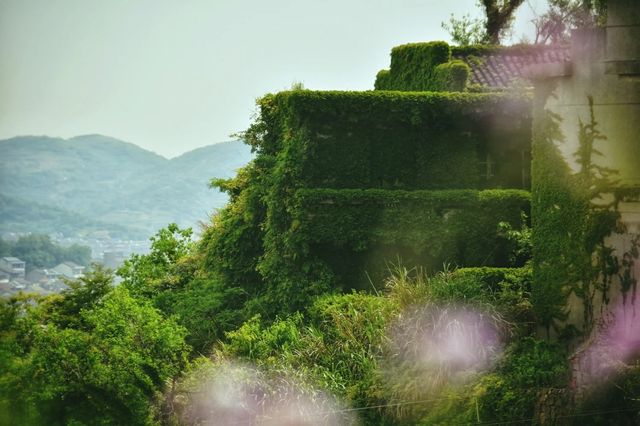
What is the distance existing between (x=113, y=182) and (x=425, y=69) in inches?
4666

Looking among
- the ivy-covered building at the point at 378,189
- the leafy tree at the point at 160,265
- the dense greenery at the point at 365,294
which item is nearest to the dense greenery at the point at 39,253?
the leafy tree at the point at 160,265

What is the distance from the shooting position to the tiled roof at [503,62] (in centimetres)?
2555

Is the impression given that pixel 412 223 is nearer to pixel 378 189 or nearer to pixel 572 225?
pixel 378 189

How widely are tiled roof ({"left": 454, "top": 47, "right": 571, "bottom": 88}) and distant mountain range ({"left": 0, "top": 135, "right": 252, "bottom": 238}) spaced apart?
1571 inches

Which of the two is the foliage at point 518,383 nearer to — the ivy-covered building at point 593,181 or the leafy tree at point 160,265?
the ivy-covered building at point 593,181

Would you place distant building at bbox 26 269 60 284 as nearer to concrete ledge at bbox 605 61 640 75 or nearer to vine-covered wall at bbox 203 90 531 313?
vine-covered wall at bbox 203 90 531 313

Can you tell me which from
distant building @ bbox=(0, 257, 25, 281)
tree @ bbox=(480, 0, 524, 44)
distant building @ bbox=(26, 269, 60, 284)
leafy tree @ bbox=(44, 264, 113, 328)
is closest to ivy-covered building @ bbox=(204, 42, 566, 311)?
leafy tree @ bbox=(44, 264, 113, 328)

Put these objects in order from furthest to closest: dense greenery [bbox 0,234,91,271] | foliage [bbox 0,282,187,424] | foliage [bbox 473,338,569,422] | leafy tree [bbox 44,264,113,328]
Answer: dense greenery [bbox 0,234,91,271] → leafy tree [bbox 44,264,113,328] → foliage [bbox 0,282,187,424] → foliage [bbox 473,338,569,422]

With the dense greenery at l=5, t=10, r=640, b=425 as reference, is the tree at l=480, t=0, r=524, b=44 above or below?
above

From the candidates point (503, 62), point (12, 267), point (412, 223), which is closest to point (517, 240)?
point (412, 223)

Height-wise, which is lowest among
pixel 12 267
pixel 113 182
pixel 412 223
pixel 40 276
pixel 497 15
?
pixel 40 276

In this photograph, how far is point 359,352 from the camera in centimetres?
1573

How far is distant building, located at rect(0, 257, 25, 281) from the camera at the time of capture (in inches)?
866

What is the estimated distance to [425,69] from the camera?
26.5m
